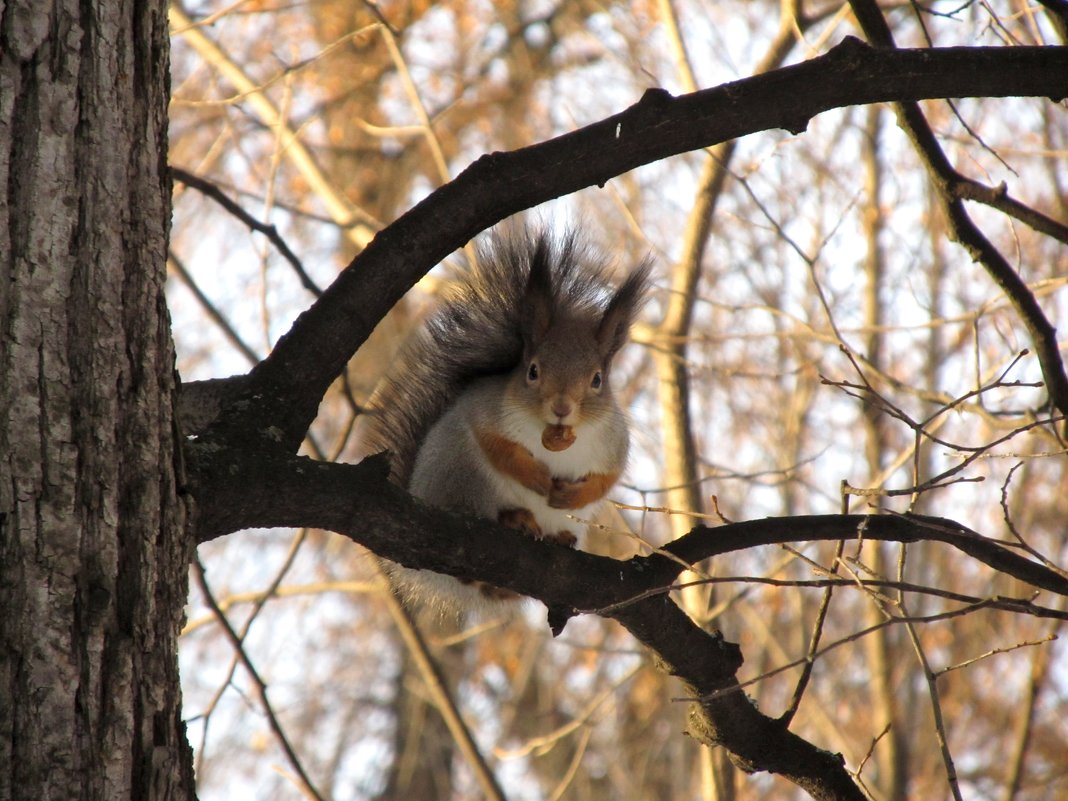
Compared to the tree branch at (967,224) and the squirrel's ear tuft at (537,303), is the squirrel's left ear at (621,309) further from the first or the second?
the tree branch at (967,224)

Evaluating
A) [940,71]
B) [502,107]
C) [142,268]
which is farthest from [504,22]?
[142,268]

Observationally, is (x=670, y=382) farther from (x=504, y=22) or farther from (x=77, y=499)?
(x=504, y=22)

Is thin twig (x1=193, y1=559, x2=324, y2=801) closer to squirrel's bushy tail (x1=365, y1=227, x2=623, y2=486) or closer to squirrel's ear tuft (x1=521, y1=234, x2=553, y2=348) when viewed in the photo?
squirrel's bushy tail (x1=365, y1=227, x2=623, y2=486)

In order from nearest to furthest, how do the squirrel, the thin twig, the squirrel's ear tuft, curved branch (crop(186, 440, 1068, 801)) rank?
curved branch (crop(186, 440, 1068, 801))
the squirrel
the squirrel's ear tuft
the thin twig

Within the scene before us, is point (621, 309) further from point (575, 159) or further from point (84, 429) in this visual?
point (84, 429)

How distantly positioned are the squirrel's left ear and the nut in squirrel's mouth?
0.31 metres

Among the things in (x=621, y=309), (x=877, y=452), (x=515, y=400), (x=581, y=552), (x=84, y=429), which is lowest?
(x=84, y=429)

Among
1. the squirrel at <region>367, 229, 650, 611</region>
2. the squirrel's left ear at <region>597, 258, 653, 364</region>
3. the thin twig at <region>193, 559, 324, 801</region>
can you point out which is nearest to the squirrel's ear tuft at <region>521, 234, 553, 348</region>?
the squirrel at <region>367, 229, 650, 611</region>

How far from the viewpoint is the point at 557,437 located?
2283 mm

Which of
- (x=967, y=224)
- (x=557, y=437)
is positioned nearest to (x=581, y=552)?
(x=557, y=437)

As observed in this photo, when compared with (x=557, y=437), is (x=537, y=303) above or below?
above

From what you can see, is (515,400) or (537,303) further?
(537,303)

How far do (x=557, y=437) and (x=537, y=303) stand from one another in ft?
1.12

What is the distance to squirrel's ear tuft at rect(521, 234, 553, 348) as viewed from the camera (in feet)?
8.13
